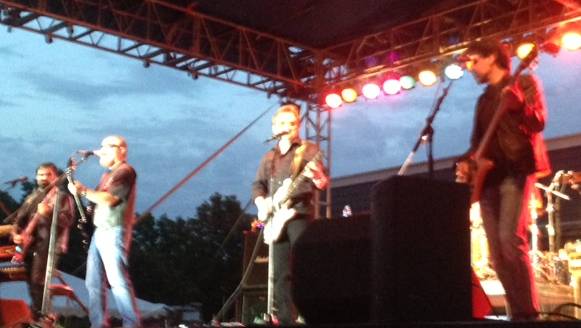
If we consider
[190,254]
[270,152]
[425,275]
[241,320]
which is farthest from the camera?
[190,254]

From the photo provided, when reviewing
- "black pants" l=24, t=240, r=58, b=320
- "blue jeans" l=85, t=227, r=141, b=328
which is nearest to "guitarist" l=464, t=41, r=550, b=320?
"blue jeans" l=85, t=227, r=141, b=328

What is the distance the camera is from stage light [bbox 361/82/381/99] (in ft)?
38.6

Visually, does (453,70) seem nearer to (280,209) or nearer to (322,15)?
(322,15)

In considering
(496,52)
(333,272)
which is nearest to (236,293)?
(333,272)

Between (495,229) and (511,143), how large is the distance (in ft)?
1.63

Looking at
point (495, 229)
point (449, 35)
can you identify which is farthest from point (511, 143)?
point (449, 35)

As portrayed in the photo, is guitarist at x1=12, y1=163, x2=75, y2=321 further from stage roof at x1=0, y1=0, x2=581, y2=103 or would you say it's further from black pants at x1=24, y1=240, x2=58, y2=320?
stage roof at x1=0, y1=0, x2=581, y2=103

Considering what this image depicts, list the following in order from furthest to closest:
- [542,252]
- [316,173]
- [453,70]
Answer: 1. [453,70]
2. [542,252]
3. [316,173]

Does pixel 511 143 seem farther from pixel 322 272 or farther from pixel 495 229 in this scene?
pixel 322 272

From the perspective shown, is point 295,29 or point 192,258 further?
point 192,258

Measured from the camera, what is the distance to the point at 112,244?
595 centimetres

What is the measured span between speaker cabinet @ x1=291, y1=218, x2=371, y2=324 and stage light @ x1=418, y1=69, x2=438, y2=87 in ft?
21.9

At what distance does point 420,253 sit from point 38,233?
4653mm

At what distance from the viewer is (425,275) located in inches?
144
